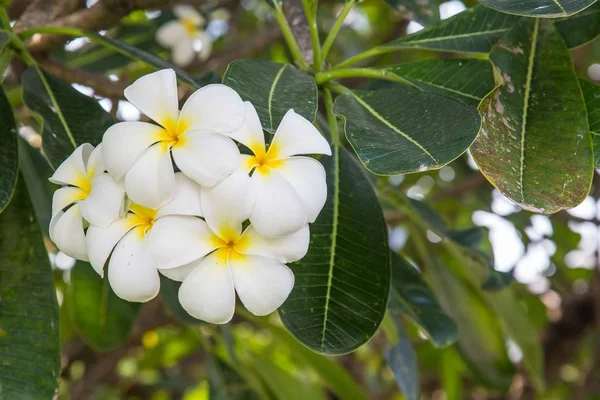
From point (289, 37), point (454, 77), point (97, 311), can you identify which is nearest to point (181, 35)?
point (97, 311)

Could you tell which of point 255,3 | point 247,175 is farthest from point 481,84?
point 255,3

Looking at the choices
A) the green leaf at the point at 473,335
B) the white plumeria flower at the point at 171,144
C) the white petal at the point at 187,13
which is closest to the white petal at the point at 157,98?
the white plumeria flower at the point at 171,144

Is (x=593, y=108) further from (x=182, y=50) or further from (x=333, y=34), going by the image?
(x=182, y=50)

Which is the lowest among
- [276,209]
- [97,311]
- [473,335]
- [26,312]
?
[473,335]

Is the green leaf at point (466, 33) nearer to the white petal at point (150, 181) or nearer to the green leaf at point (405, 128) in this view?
the green leaf at point (405, 128)

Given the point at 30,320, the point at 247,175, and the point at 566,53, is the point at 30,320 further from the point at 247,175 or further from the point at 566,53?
the point at 566,53

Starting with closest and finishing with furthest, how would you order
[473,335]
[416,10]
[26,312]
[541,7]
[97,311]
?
1. [541,7]
2. [26,312]
3. [416,10]
4. [97,311]
5. [473,335]

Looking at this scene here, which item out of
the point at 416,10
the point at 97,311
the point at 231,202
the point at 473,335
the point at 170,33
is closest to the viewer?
the point at 231,202
